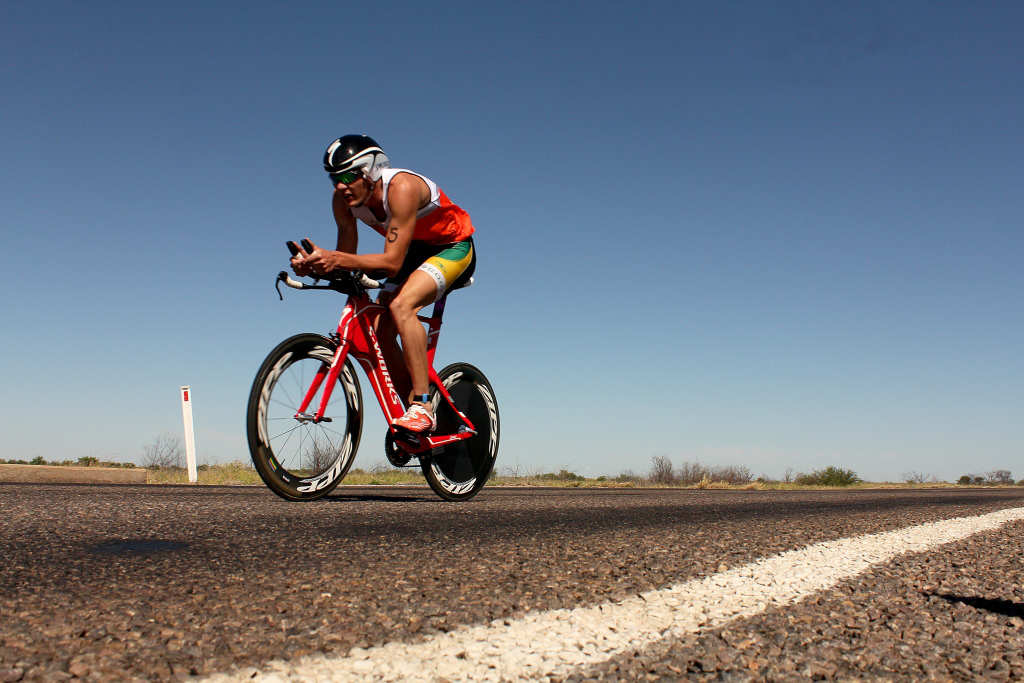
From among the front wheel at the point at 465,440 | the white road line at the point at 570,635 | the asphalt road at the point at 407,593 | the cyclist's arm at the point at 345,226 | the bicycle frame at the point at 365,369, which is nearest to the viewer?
the white road line at the point at 570,635

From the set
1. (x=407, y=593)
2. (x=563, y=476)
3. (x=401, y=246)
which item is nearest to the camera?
→ (x=407, y=593)

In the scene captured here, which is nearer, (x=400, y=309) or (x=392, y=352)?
(x=400, y=309)

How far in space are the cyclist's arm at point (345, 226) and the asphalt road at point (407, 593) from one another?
2.13m

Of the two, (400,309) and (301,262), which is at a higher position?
(301,262)

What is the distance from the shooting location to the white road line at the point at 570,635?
1237 millimetres

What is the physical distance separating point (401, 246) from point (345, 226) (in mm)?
553

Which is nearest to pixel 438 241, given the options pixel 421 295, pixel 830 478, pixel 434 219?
pixel 434 219

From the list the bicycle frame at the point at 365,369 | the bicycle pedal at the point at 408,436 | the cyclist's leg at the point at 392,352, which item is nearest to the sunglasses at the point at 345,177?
the bicycle frame at the point at 365,369

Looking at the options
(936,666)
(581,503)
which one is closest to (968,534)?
(581,503)

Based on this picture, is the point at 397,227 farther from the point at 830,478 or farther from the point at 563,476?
the point at 830,478

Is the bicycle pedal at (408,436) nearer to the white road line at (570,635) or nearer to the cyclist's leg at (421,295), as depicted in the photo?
the cyclist's leg at (421,295)

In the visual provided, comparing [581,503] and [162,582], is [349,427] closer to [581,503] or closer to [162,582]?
[581,503]

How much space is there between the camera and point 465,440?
5.72 metres

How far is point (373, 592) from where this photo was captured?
1.76 meters
